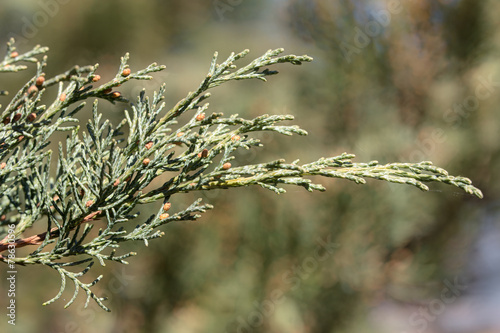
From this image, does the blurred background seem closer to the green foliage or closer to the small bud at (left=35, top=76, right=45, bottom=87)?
the green foliage

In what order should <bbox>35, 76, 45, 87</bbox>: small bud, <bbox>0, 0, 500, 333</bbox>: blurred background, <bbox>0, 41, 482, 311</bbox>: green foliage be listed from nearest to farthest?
<bbox>35, 76, 45, 87</bbox>: small bud
<bbox>0, 41, 482, 311</bbox>: green foliage
<bbox>0, 0, 500, 333</bbox>: blurred background

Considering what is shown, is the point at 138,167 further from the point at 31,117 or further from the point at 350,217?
the point at 350,217

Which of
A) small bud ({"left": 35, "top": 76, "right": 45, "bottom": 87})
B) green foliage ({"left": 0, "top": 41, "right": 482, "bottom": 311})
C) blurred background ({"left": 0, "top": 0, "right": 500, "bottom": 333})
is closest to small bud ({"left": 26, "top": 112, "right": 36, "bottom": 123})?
green foliage ({"left": 0, "top": 41, "right": 482, "bottom": 311})

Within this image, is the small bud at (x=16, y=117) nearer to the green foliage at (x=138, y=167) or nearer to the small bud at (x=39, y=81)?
the green foliage at (x=138, y=167)

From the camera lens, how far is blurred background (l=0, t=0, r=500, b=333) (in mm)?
3510

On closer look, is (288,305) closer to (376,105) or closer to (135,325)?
(135,325)

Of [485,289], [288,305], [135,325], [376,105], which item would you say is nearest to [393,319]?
[485,289]

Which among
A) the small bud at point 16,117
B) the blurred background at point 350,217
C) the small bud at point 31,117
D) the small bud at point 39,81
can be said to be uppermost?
the blurred background at point 350,217

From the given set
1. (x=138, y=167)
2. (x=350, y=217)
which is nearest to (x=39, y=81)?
(x=138, y=167)

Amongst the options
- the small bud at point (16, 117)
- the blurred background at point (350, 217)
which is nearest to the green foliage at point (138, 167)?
the small bud at point (16, 117)

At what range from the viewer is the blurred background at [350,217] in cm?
351

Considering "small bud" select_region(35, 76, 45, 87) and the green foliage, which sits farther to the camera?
the green foliage

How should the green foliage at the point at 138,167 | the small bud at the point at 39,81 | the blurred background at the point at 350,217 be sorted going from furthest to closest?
the blurred background at the point at 350,217
the green foliage at the point at 138,167
the small bud at the point at 39,81

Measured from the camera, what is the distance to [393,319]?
4.87 metres
